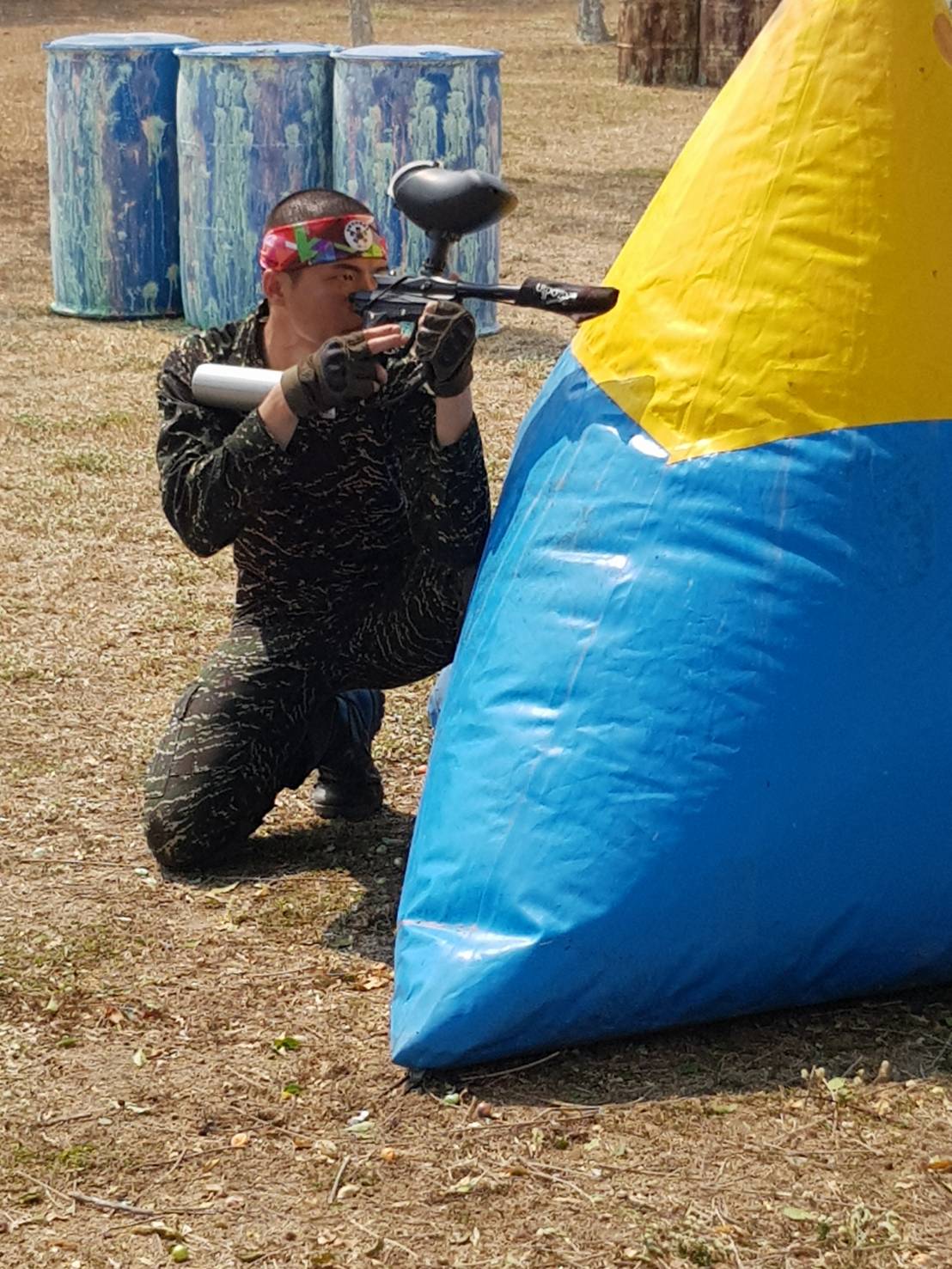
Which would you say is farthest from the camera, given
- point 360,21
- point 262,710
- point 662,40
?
point 662,40

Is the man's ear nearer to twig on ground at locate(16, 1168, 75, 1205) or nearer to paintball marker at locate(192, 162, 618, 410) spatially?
paintball marker at locate(192, 162, 618, 410)

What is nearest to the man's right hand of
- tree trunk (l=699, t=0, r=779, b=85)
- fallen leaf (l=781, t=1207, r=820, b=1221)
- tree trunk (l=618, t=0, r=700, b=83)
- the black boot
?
the black boot

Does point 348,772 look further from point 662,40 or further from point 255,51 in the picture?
point 662,40

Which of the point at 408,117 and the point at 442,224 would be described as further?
the point at 408,117

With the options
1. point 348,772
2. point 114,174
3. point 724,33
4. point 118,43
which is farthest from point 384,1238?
point 724,33

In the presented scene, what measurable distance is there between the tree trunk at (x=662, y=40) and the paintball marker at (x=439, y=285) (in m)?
14.9

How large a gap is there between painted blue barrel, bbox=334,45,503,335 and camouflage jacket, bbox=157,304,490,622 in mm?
4209

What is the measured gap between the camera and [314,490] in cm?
363

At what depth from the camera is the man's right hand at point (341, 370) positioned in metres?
3.10

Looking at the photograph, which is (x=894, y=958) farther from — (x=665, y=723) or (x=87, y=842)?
(x=87, y=842)

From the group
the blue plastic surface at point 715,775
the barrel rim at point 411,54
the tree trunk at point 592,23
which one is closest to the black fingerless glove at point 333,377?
the blue plastic surface at point 715,775

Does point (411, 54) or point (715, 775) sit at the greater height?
point (411, 54)

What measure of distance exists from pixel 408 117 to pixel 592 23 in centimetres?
1487

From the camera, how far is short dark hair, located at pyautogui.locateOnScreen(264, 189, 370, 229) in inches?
134
